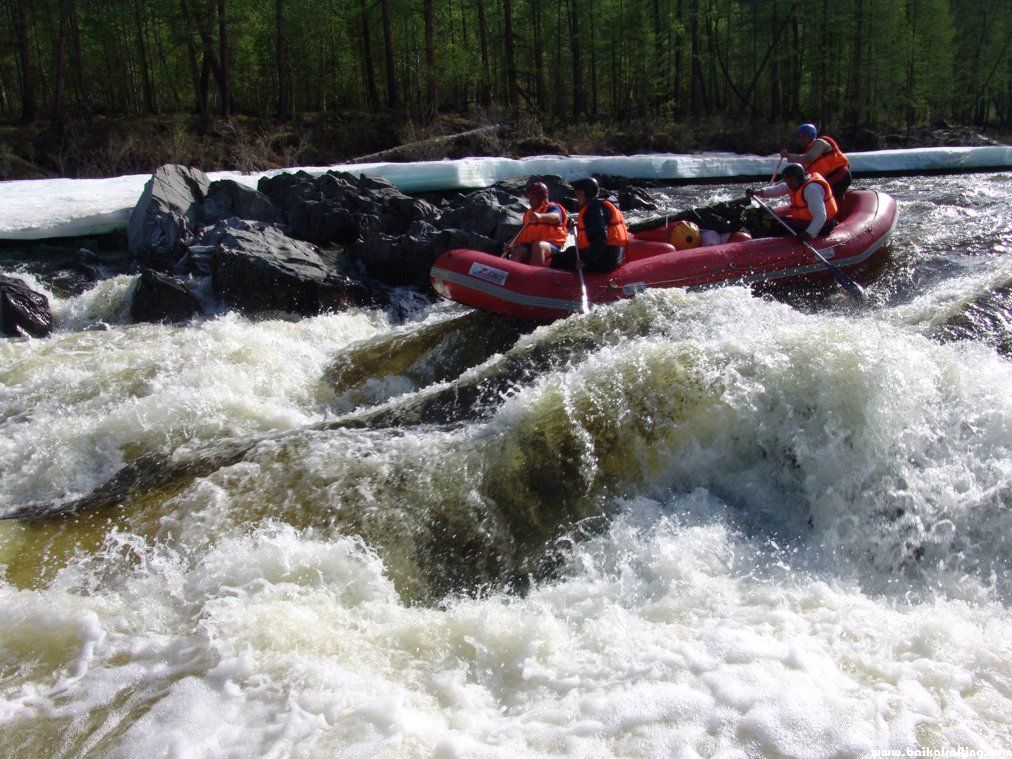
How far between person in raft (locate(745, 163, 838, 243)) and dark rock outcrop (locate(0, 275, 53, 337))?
7.45m

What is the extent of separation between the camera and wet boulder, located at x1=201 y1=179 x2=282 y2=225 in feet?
31.9

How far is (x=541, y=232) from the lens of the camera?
715 centimetres

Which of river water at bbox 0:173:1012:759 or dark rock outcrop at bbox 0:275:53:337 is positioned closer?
river water at bbox 0:173:1012:759

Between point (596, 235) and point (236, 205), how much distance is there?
562 centimetres

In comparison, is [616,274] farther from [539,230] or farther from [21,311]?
[21,311]

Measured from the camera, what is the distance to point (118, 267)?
9.01m

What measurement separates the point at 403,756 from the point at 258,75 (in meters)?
26.7

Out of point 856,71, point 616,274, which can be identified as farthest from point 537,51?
point 616,274

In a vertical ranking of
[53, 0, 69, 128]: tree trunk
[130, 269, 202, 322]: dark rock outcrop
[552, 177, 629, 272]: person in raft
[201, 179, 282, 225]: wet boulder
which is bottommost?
[130, 269, 202, 322]: dark rock outcrop

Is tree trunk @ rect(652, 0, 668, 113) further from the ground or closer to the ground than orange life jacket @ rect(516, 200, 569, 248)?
further from the ground

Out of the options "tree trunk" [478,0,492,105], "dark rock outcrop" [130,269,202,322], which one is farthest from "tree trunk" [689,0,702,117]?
"dark rock outcrop" [130,269,202,322]

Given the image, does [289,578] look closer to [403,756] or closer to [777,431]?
[403,756]

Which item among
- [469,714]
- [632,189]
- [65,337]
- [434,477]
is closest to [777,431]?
[434,477]

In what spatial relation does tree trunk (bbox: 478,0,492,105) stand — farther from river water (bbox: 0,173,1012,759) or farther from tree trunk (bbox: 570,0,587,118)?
river water (bbox: 0,173,1012,759)
